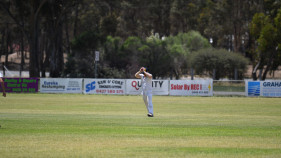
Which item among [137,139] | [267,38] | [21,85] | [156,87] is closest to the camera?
[137,139]

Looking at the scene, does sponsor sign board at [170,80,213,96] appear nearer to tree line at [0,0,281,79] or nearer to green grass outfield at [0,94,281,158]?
tree line at [0,0,281,79]

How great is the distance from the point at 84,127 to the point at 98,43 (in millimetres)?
47983

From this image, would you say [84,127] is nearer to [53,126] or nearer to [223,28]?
[53,126]

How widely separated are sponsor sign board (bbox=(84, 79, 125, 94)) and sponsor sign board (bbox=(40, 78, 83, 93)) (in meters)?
0.81

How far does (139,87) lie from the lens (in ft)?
139

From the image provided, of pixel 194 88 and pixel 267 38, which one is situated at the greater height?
pixel 267 38

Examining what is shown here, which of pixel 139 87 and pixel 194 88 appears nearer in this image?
pixel 194 88

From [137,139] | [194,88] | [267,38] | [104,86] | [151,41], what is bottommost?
[194,88]

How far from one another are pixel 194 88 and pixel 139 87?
188 inches

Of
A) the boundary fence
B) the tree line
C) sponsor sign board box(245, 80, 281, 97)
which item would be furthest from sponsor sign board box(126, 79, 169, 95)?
the tree line

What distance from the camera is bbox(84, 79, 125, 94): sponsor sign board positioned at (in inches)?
1672

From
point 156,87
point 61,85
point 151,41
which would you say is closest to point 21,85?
point 61,85

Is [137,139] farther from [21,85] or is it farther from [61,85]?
[21,85]

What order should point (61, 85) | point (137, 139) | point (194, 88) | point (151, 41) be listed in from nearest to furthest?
point (137, 139)
point (194, 88)
point (61, 85)
point (151, 41)
